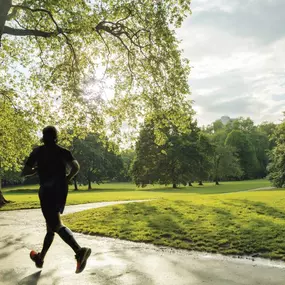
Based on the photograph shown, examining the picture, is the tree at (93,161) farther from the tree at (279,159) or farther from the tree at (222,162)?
the tree at (279,159)

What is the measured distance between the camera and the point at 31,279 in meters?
5.18

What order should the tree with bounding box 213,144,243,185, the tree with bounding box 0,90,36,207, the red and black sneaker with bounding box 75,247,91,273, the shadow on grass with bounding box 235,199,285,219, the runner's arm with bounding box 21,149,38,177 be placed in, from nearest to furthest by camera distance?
the red and black sneaker with bounding box 75,247,91,273 → the runner's arm with bounding box 21,149,38,177 → the shadow on grass with bounding box 235,199,285,219 → the tree with bounding box 0,90,36,207 → the tree with bounding box 213,144,243,185

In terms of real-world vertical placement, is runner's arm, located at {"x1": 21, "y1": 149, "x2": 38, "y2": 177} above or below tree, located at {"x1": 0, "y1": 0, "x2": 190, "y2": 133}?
below

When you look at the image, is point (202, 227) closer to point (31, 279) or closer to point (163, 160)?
point (31, 279)

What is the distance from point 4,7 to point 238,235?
1017cm

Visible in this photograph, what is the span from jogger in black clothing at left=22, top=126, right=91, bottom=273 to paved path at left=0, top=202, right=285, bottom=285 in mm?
394

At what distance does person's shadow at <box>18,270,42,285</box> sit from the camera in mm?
5000

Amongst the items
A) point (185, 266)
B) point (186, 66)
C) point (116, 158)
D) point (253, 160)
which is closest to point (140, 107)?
point (186, 66)

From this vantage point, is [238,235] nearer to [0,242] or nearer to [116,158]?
[0,242]

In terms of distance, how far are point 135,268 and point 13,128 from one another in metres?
15.4

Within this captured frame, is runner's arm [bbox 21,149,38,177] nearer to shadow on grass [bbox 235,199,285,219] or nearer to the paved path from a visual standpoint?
the paved path

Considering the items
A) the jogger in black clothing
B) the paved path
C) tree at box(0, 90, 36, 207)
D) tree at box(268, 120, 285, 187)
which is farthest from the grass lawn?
tree at box(268, 120, 285, 187)

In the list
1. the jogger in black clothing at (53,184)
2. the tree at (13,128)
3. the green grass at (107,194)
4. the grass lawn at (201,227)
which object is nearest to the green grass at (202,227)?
the grass lawn at (201,227)

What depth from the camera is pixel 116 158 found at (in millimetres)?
60812
